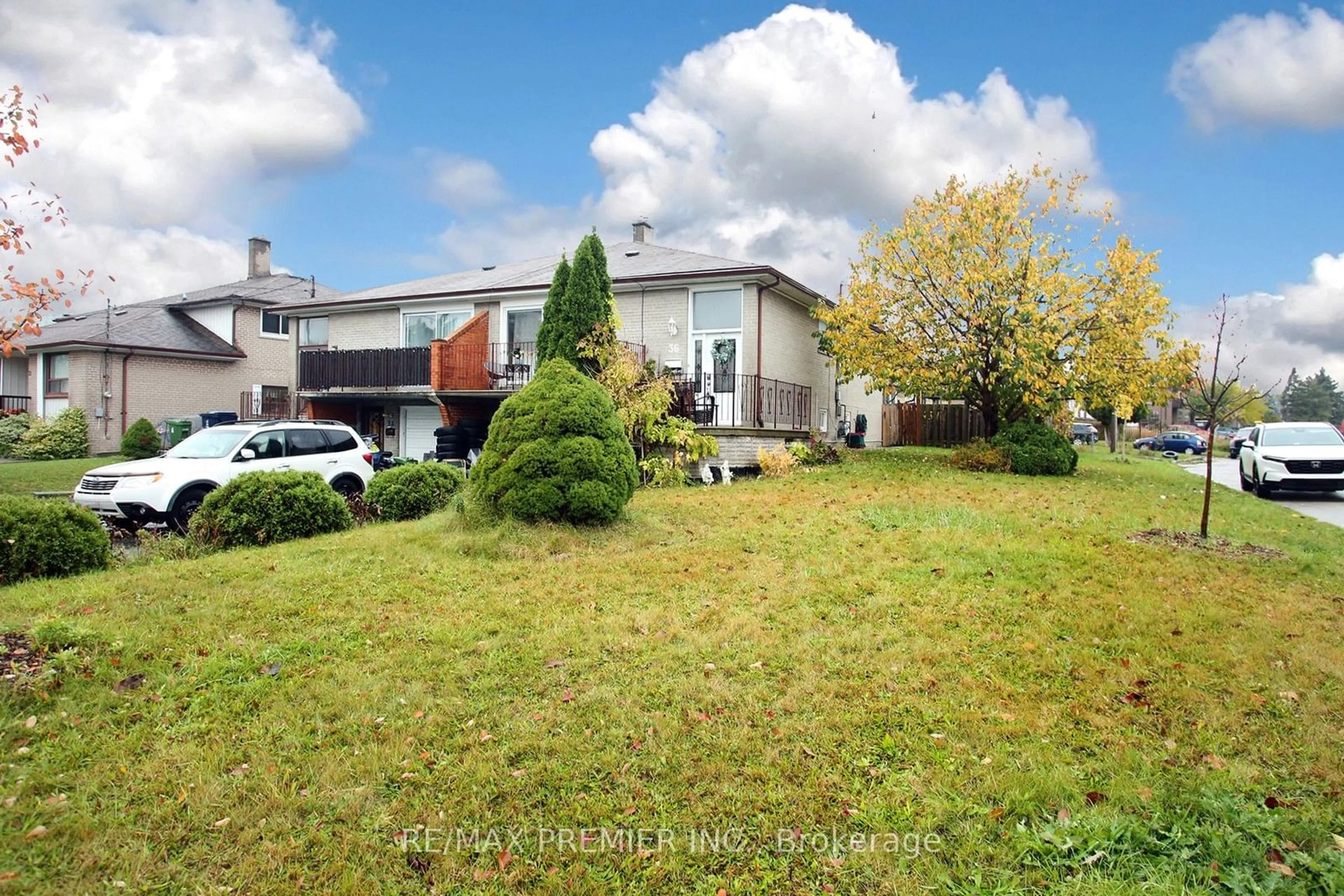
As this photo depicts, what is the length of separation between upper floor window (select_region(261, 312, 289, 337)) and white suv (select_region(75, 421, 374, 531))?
757 inches

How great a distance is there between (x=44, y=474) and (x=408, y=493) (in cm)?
1508

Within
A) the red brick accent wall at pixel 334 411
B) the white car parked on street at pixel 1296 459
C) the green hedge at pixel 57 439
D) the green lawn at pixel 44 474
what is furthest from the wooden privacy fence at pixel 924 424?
the green hedge at pixel 57 439

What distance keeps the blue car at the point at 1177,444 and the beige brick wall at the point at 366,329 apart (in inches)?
1535

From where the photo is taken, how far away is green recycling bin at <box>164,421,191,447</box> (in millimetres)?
23391

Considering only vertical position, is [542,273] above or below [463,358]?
above

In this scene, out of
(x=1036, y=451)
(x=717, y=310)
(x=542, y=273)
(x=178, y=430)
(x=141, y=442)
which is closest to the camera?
(x=1036, y=451)

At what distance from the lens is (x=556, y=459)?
8.30 meters

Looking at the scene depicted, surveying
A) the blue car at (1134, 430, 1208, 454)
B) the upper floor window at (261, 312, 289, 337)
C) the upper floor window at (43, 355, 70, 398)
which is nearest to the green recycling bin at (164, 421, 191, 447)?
the upper floor window at (43, 355, 70, 398)

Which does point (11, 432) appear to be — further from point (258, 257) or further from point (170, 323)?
point (258, 257)

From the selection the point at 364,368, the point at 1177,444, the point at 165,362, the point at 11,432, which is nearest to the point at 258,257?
the point at 165,362

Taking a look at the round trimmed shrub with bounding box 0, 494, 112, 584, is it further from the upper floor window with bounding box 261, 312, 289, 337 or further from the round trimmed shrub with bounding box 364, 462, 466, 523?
the upper floor window with bounding box 261, 312, 289, 337

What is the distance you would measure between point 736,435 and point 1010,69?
26.4ft

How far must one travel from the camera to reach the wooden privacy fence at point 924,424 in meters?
27.0

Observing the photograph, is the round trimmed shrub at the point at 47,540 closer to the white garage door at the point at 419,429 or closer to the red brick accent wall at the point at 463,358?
the red brick accent wall at the point at 463,358
